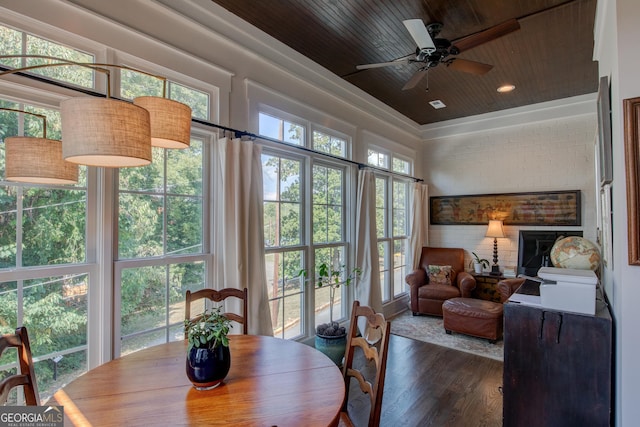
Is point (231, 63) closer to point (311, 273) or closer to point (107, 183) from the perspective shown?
point (107, 183)

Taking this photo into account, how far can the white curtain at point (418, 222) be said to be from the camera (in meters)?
5.34

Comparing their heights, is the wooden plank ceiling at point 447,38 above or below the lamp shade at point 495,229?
above

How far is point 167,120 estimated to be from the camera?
4.59 feet

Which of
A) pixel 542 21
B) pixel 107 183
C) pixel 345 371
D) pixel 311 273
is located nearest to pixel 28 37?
pixel 107 183

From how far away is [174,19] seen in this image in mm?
2346

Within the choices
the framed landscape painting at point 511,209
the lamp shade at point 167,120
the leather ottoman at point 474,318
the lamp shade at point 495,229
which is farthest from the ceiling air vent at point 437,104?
the lamp shade at point 167,120

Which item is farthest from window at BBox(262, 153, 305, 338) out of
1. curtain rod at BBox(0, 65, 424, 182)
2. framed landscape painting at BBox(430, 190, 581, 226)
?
framed landscape painting at BBox(430, 190, 581, 226)

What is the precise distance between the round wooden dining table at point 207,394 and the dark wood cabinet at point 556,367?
1280 mm

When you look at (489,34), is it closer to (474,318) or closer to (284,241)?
(284,241)

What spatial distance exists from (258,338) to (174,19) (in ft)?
7.50

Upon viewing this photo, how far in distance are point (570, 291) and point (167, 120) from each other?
2.32 m

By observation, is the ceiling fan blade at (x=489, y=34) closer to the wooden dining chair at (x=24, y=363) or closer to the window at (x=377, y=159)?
the window at (x=377, y=159)
